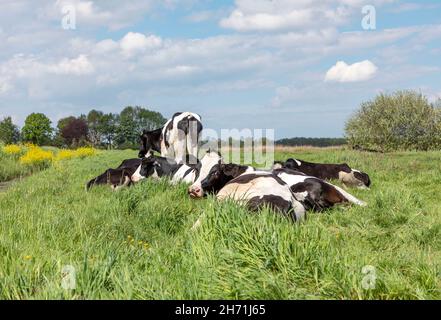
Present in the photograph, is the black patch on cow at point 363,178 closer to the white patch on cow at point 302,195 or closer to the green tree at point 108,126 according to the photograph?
the white patch on cow at point 302,195

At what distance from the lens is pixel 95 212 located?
7.17 m

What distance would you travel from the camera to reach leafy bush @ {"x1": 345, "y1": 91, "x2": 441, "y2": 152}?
56.4 meters

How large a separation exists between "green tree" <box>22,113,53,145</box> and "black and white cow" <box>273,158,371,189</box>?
228 ft

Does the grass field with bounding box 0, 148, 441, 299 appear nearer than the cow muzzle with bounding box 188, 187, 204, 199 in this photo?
Yes

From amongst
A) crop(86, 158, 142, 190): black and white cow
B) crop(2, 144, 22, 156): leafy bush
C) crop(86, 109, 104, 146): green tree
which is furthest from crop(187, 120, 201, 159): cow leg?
crop(86, 109, 104, 146): green tree

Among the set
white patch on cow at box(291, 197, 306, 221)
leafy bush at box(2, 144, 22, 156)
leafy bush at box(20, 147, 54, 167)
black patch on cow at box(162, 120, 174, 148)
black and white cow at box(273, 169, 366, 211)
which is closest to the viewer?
white patch on cow at box(291, 197, 306, 221)

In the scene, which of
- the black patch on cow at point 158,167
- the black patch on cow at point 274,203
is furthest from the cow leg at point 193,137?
the black patch on cow at point 274,203

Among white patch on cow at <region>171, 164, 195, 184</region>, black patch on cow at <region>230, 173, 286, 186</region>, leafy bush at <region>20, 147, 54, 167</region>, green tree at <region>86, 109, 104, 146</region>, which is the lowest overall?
leafy bush at <region>20, 147, 54, 167</region>

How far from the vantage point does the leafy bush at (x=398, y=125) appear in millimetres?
56375

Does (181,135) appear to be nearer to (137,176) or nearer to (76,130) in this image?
(137,176)

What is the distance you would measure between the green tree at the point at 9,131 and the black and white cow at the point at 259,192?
72899mm

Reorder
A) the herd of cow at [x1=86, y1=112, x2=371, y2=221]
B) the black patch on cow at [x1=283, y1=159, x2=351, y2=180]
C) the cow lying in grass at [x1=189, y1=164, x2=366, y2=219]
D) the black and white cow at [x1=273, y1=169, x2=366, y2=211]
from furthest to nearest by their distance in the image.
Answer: the black patch on cow at [x1=283, y1=159, x2=351, y2=180] < the black and white cow at [x1=273, y1=169, x2=366, y2=211] < the cow lying in grass at [x1=189, y1=164, x2=366, y2=219] < the herd of cow at [x1=86, y1=112, x2=371, y2=221]

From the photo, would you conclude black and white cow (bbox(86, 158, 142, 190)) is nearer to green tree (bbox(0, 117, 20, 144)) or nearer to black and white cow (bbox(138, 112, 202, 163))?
black and white cow (bbox(138, 112, 202, 163))
